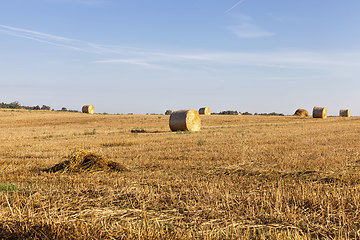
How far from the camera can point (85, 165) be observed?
9.12 m

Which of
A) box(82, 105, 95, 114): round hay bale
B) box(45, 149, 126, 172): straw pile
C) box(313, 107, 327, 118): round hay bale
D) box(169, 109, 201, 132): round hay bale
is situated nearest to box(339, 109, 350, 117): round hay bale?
box(313, 107, 327, 118): round hay bale

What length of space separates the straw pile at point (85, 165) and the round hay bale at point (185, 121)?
17455 millimetres

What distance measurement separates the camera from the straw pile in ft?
29.0

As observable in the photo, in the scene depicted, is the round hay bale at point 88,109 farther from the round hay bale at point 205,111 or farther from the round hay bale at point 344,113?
the round hay bale at point 344,113

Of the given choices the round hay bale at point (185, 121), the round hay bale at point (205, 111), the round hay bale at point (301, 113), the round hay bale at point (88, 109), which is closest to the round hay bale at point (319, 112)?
the round hay bale at point (301, 113)

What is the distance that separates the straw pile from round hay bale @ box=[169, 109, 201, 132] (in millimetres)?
17455

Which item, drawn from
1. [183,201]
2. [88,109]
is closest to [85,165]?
[183,201]

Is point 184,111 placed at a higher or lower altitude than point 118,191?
higher

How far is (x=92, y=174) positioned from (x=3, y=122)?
39.8 meters

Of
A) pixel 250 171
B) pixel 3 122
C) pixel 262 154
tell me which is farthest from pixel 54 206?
pixel 3 122

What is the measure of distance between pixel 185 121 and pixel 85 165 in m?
17.6

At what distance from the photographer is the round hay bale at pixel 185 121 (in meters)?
26.7

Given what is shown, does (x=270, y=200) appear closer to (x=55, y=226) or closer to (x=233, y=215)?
(x=233, y=215)

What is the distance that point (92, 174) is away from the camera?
8414mm
